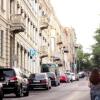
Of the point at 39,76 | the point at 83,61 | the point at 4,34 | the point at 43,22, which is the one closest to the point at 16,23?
the point at 4,34

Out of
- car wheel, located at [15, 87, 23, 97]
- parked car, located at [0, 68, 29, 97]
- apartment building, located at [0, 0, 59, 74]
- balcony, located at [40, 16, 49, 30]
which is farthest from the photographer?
balcony, located at [40, 16, 49, 30]

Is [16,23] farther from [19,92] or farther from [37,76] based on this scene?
[19,92]

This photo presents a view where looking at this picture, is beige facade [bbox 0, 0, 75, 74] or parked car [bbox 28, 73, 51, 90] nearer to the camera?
parked car [bbox 28, 73, 51, 90]

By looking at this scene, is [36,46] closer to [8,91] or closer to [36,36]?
[36,36]

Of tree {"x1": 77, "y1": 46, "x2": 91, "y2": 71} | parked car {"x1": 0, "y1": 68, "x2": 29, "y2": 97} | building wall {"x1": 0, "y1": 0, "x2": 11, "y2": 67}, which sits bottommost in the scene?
parked car {"x1": 0, "y1": 68, "x2": 29, "y2": 97}

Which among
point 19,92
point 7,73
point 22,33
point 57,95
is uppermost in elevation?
point 22,33

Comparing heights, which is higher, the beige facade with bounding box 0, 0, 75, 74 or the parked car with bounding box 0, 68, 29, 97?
the beige facade with bounding box 0, 0, 75, 74

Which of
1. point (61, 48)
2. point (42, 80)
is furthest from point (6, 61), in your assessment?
point (61, 48)

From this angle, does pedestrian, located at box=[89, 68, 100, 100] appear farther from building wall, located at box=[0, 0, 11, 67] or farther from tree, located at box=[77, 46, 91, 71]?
tree, located at box=[77, 46, 91, 71]

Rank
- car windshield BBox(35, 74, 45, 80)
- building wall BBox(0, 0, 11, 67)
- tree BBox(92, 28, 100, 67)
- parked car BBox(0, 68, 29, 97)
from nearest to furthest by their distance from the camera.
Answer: parked car BBox(0, 68, 29, 97)
car windshield BBox(35, 74, 45, 80)
building wall BBox(0, 0, 11, 67)
tree BBox(92, 28, 100, 67)

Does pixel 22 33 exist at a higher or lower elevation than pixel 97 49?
lower

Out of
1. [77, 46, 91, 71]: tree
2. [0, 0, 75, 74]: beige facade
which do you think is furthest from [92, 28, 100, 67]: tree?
[77, 46, 91, 71]: tree

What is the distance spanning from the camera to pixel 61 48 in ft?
388

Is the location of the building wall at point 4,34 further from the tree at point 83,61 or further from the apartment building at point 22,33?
the tree at point 83,61
